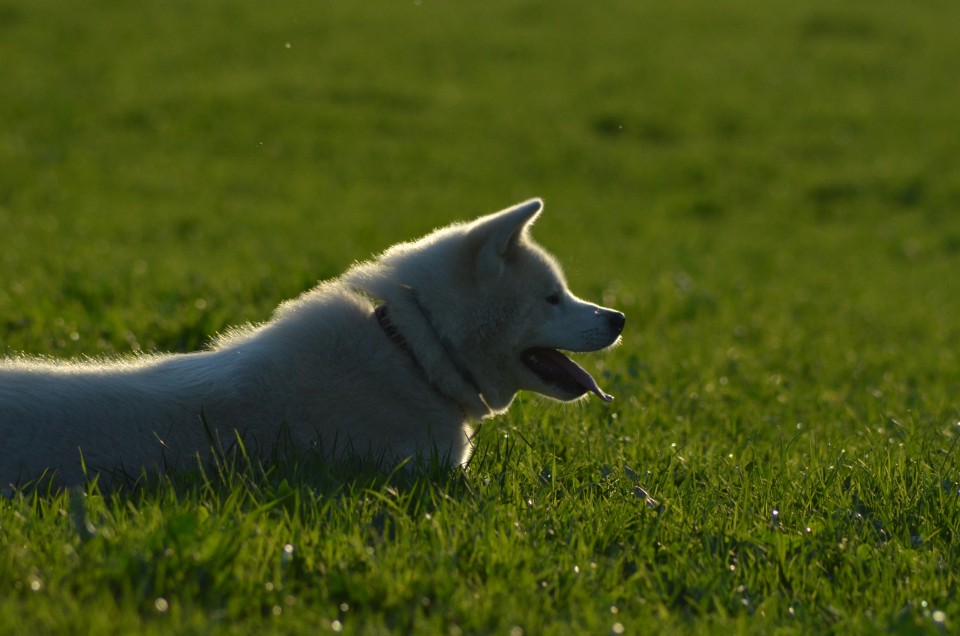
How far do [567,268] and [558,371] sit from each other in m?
6.88

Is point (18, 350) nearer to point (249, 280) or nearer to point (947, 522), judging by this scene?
point (249, 280)

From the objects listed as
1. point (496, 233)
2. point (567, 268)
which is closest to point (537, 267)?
point (496, 233)

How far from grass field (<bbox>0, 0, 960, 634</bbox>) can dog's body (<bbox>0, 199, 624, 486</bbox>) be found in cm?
29

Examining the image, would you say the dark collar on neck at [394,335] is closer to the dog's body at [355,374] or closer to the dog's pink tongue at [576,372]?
the dog's body at [355,374]

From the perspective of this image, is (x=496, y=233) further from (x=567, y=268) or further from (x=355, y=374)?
(x=567, y=268)

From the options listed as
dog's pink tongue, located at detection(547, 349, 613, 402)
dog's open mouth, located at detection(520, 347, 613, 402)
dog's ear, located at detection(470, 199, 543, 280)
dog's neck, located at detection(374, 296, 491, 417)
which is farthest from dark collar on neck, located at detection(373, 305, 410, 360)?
dog's pink tongue, located at detection(547, 349, 613, 402)

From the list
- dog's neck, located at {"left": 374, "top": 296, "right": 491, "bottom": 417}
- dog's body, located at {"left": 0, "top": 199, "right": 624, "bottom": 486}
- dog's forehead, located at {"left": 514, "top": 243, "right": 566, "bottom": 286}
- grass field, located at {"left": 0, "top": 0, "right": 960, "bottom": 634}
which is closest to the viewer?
grass field, located at {"left": 0, "top": 0, "right": 960, "bottom": 634}

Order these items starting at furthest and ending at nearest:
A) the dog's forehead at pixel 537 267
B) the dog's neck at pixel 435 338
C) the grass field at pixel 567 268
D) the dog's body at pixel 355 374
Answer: the dog's forehead at pixel 537 267 → the dog's neck at pixel 435 338 → the dog's body at pixel 355 374 → the grass field at pixel 567 268

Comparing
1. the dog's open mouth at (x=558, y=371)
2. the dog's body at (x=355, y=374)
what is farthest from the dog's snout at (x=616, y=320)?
the dog's open mouth at (x=558, y=371)

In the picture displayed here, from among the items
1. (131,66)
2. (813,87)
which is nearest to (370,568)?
(131,66)

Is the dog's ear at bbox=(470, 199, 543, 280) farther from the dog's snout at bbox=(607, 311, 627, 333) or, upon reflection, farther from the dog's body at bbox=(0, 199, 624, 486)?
the dog's snout at bbox=(607, 311, 627, 333)

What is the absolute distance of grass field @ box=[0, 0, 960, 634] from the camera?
3.55 metres

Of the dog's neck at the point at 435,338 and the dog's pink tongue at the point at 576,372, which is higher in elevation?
the dog's neck at the point at 435,338

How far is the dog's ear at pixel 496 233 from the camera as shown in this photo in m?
4.90
